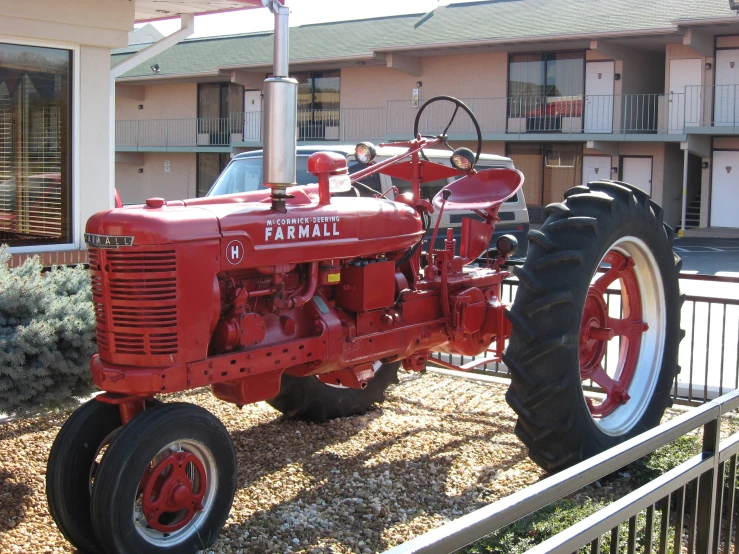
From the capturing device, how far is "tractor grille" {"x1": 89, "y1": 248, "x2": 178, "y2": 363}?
374 cm

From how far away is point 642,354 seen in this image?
227 inches

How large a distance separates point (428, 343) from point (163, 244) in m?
2.12

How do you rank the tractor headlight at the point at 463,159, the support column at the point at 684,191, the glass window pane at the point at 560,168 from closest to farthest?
the tractor headlight at the point at 463,159 → the support column at the point at 684,191 → the glass window pane at the point at 560,168

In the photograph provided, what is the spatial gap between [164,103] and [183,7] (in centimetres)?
2640

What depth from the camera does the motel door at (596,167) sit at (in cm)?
2600

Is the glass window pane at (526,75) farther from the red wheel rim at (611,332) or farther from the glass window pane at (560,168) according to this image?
the red wheel rim at (611,332)

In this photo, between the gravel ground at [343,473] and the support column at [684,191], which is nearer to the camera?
the gravel ground at [343,473]

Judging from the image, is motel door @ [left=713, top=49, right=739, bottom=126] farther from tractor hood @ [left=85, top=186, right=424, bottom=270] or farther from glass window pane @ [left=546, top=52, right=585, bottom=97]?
tractor hood @ [left=85, top=186, right=424, bottom=270]

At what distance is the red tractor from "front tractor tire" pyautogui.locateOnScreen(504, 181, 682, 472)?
0.01m

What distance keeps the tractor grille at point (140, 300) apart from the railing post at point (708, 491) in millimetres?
2208

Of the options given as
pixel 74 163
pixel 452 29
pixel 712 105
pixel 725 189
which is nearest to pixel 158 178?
pixel 452 29

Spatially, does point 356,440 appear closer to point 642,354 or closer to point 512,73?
point 642,354

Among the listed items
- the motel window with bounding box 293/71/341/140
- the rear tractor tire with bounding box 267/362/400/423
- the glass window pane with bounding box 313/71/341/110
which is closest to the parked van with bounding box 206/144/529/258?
the rear tractor tire with bounding box 267/362/400/423

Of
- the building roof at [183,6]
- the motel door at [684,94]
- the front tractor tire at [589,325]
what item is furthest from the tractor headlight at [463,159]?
the motel door at [684,94]
